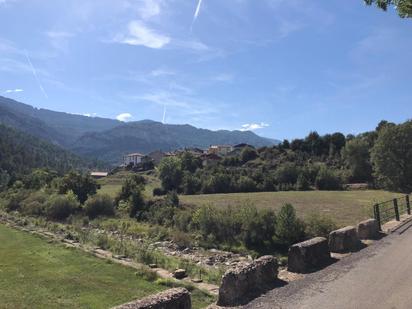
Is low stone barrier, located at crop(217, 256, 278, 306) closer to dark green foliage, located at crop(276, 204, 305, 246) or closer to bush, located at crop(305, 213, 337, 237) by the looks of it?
bush, located at crop(305, 213, 337, 237)

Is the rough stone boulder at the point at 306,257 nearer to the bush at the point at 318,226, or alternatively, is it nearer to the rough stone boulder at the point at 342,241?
the rough stone boulder at the point at 342,241

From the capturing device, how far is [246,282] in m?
10.0

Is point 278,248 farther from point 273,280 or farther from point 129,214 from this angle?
point 129,214

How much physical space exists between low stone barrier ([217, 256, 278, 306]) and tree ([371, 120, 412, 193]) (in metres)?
69.1

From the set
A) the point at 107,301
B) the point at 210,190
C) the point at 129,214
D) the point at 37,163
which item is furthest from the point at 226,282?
the point at 37,163

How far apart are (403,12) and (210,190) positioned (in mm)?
79082

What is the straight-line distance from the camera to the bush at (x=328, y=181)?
8650cm

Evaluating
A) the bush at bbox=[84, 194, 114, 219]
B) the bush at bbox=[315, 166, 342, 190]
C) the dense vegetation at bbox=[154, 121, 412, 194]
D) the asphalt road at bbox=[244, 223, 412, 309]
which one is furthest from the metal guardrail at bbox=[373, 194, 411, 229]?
the bush at bbox=[315, 166, 342, 190]

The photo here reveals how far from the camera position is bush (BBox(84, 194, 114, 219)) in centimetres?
5650

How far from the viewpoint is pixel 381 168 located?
246ft

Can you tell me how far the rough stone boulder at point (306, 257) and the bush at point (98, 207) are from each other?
46652 mm

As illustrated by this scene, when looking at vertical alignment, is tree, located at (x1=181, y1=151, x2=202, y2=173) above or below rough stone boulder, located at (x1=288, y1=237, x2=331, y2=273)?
above

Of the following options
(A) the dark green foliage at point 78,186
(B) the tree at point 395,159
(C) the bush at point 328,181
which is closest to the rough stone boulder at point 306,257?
(A) the dark green foliage at point 78,186

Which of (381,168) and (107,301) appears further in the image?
(381,168)
